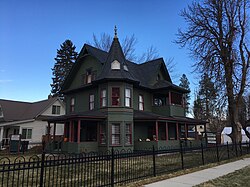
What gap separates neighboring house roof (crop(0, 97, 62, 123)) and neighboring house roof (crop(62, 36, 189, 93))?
6360 mm

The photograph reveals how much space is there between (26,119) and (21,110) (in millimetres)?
4894

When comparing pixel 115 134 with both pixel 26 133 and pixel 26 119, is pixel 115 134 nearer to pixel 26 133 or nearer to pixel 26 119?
pixel 26 133

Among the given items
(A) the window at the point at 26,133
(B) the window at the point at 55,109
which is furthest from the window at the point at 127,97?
(B) the window at the point at 55,109

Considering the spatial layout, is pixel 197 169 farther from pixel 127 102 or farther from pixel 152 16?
pixel 152 16

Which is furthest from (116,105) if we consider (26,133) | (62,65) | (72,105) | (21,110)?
(62,65)

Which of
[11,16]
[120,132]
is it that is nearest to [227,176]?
[120,132]

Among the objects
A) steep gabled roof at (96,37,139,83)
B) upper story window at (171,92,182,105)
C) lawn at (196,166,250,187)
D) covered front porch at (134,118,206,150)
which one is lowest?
lawn at (196,166,250,187)

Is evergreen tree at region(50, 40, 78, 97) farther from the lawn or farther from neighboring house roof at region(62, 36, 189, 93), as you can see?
the lawn

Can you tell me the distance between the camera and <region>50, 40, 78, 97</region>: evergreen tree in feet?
155

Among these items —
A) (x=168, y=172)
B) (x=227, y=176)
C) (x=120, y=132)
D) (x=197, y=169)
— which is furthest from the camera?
(x=120, y=132)

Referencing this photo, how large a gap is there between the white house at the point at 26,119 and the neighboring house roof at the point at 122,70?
20.4ft

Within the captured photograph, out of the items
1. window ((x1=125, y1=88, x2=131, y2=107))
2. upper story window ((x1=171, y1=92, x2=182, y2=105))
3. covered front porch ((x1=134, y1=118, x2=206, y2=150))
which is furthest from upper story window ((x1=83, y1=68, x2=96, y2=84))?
upper story window ((x1=171, y1=92, x2=182, y2=105))

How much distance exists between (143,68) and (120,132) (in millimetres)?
10476

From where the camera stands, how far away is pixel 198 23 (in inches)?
778
